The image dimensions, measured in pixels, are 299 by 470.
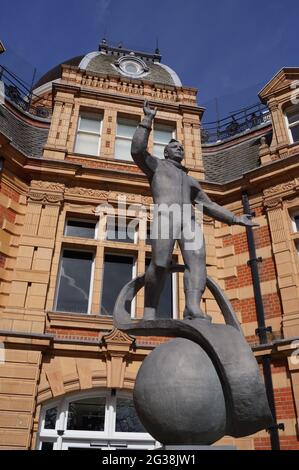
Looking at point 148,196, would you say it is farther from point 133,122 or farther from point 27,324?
point 27,324

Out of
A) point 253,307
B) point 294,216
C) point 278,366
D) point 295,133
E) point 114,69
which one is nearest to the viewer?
point 278,366

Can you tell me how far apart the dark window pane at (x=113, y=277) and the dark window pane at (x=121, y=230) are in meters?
0.57

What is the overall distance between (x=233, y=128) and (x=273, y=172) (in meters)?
5.67

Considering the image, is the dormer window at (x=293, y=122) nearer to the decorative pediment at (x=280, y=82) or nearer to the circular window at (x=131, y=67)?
the decorative pediment at (x=280, y=82)

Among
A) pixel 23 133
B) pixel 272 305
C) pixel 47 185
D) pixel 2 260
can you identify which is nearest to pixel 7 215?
pixel 2 260

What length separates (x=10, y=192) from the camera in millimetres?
11414

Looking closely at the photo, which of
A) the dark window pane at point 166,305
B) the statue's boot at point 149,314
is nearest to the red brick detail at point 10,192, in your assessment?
the dark window pane at point 166,305

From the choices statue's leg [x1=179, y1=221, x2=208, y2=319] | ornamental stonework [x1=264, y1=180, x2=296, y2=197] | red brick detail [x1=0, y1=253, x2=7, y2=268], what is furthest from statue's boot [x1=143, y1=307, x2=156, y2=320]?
ornamental stonework [x1=264, y1=180, x2=296, y2=197]

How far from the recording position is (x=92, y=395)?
9.59 m

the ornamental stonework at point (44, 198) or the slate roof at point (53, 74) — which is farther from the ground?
the slate roof at point (53, 74)

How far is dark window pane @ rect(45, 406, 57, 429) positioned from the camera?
9.09 meters

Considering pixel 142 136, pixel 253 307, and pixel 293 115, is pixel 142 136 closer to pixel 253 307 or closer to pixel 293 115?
pixel 253 307

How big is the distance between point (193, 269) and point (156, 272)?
47 cm

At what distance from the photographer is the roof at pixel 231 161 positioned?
13678 millimetres
